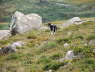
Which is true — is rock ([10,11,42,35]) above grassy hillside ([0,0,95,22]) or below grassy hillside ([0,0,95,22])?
above

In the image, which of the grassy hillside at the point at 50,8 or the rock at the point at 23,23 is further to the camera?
the grassy hillside at the point at 50,8

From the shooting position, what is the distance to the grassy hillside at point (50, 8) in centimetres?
12506

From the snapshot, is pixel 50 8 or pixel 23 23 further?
pixel 50 8

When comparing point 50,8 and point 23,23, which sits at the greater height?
point 23,23

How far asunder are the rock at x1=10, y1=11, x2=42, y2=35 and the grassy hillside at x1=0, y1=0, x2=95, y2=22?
63.5 meters

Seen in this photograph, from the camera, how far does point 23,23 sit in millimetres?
51094

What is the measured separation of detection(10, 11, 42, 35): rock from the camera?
5000 cm

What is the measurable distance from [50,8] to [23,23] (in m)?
91.2

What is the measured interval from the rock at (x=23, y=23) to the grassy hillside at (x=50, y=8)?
6348 centimetres

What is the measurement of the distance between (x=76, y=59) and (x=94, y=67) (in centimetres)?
244

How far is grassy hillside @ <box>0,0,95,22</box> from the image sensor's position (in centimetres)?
12506

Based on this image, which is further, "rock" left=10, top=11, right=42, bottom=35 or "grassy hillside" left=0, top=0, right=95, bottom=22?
"grassy hillside" left=0, top=0, right=95, bottom=22

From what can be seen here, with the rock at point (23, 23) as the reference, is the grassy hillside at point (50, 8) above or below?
below

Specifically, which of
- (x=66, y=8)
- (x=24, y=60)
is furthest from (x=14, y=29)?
(x=66, y=8)
